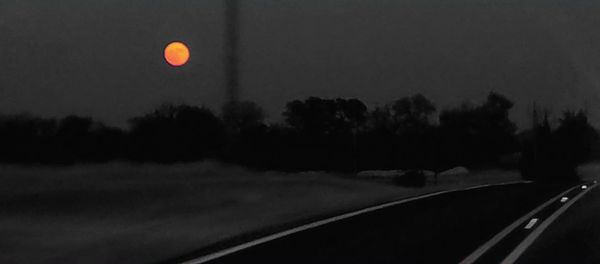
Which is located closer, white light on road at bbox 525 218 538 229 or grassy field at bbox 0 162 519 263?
grassy field at bbox 0 162 519 263

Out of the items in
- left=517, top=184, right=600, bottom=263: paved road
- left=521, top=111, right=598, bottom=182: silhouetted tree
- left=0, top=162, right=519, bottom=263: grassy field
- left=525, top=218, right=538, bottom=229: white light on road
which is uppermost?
left=521, top=111, right=598, bottom=182: silhouetted tree

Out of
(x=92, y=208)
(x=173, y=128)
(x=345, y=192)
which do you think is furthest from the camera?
(x=173, y=128)

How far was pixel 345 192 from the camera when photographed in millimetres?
25797

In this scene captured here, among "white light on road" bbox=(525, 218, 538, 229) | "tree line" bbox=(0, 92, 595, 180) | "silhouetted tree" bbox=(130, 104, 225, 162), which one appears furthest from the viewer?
"silhouetted tree" bbox=(130, 104, 225, 162)

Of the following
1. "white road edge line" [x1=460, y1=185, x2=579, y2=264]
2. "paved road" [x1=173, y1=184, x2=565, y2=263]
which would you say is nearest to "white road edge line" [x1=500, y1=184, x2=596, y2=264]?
"white road edge line" [x1=460, y1=185, x2=579, y2=264]

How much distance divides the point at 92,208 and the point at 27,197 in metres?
1.79

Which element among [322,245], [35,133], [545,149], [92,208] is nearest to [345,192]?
[92,208]

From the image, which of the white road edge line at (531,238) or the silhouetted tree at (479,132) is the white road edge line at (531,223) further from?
the silhouetted tree at (479,132)

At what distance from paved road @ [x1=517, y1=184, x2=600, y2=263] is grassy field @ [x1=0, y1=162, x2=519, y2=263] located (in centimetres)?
478

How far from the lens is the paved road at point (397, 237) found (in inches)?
409

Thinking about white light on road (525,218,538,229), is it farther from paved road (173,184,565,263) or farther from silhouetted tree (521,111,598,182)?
silhouetted tree (521,111,598,182)

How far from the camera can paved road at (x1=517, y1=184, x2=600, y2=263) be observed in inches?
418

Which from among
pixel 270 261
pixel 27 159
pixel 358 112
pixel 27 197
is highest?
pixel 358 112

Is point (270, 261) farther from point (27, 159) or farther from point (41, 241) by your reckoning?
point (27, 159)
